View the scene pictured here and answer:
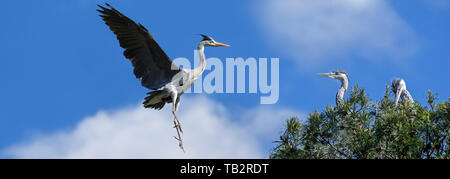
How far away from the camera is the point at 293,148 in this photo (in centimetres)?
1013

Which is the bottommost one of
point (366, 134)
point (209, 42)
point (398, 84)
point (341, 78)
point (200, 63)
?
point (366, 134)

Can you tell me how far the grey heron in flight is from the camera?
1109 cm

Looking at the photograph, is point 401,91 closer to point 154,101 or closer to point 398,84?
point 398,84

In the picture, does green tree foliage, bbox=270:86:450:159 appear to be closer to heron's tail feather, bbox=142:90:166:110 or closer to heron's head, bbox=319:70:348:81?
heron's tail feather, bbox=142:90:166:110

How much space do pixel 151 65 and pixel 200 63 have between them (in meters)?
1.08

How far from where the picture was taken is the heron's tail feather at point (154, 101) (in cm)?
1161

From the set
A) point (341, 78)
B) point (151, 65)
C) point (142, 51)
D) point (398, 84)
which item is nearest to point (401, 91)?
point (398, 84)

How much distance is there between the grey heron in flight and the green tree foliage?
244 centimetres

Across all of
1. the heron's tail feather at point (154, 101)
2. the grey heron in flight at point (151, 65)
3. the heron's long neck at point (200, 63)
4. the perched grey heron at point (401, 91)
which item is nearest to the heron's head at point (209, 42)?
the heron's long neck at point (200, 63)

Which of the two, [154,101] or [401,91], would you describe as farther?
[401,91]

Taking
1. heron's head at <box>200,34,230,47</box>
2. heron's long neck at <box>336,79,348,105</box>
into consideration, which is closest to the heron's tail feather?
heron's head at <box>200,34,230,47</box>

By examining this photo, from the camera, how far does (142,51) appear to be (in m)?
11.4
